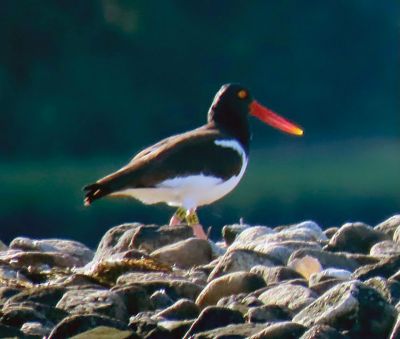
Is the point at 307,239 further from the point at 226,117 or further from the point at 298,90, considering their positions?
the point at 298,90

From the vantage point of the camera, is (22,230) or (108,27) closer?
(22,230)

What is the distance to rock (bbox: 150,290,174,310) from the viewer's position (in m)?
5.50

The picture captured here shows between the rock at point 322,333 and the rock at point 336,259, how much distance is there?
5.44 feet

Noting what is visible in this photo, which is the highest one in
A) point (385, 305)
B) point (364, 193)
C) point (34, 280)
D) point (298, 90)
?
point (298, 90)

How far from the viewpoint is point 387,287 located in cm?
536

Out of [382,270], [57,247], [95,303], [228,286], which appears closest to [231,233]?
[57,247]

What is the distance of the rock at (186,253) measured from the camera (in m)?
6.71

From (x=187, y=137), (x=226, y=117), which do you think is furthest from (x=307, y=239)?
(x=226, y=117)

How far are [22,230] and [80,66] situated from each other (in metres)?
5.57

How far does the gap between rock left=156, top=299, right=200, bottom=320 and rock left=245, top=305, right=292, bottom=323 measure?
0.85 feet

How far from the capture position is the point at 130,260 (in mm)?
6438

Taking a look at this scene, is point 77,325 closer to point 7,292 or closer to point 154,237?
point 7,292

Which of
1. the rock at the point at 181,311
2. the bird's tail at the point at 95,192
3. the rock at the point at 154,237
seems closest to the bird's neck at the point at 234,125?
the bird's tail at the point at 95,192

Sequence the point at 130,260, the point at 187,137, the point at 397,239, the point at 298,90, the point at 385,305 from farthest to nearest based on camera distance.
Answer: the point at 298,90, the point at 187,137, the point at 397,239, the point at 130,260, the point at 385,305
